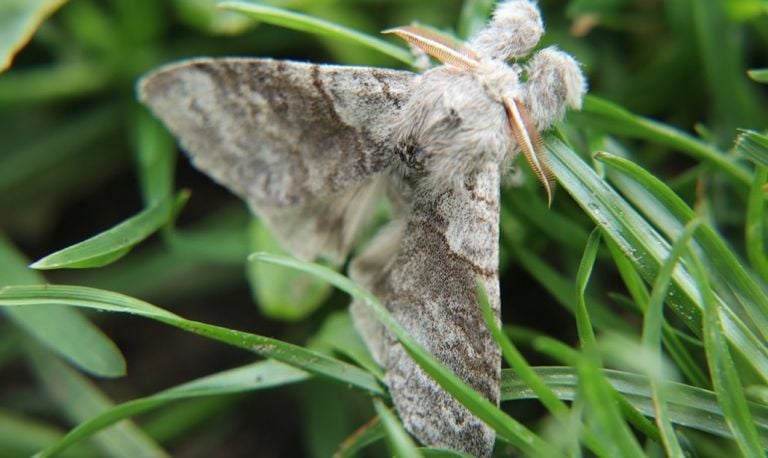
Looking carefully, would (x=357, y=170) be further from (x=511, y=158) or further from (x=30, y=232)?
(x=30, y=232)

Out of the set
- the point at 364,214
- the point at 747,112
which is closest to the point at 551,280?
the point at 364,214

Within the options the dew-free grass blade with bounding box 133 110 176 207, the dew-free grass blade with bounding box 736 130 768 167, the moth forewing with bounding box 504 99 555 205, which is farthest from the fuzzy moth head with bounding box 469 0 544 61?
the dew-free grass blade with bounding box 133 110 176 207

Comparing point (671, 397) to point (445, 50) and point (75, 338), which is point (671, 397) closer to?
point (445, 50)

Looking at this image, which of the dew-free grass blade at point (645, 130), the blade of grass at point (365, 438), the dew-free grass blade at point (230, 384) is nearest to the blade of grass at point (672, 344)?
the dew-free grass blade at point (645, 130)

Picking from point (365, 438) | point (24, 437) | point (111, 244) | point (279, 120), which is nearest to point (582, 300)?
point (365, 438)

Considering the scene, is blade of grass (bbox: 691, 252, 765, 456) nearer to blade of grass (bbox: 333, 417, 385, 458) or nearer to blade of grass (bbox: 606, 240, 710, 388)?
blade of grass (bbox: 606, 240, 710, 388)

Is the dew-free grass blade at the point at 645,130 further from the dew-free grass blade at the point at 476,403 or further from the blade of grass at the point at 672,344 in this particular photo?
the dew-free grass blade at the point at 476,403
